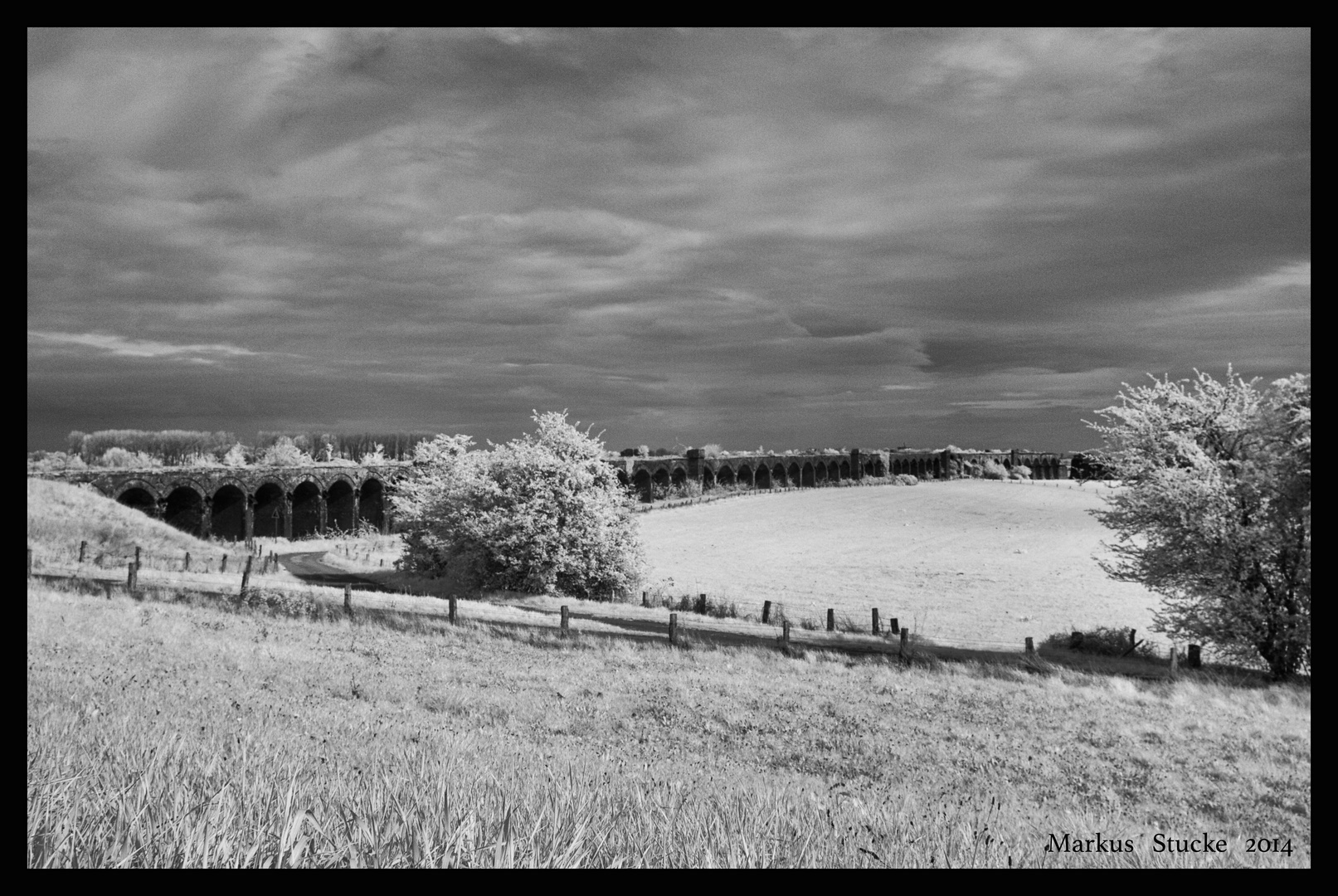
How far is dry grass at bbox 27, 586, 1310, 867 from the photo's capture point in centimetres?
366

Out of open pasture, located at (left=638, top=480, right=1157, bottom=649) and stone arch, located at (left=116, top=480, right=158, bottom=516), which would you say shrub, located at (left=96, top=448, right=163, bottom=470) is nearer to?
stone arch, located at (left=116, top=480, right=158, bottom=516)

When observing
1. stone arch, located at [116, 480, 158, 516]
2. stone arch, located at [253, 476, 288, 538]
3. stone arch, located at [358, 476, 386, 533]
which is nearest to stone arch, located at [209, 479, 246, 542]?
stone arch, located at [253, 476, 288, 538]

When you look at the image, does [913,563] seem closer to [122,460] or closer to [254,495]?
[254,495]

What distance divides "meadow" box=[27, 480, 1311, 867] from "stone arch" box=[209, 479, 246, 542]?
53098 millimetres

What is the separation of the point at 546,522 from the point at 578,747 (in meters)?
29.1

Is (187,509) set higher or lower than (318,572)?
higher

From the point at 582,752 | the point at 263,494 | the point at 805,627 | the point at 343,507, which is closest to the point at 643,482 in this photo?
the point at 343,507

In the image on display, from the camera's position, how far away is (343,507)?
94.6 m

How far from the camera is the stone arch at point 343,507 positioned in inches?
3674

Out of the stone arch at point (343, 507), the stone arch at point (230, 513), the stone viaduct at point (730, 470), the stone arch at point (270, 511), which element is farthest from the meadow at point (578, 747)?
the stone viaduct at point (730, 470)

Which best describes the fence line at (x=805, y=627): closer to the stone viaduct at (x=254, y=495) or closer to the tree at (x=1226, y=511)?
the tree at (x=1226, y=511)
